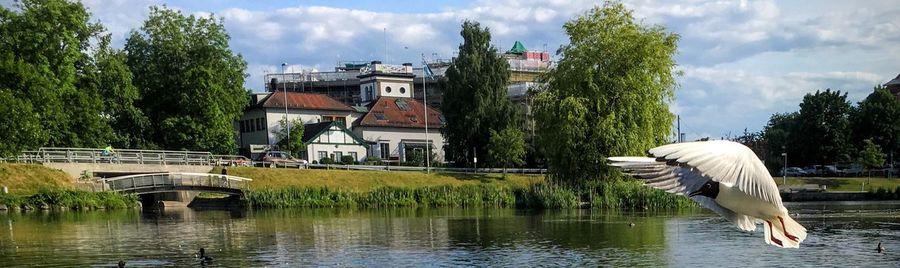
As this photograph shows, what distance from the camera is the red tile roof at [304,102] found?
102 m

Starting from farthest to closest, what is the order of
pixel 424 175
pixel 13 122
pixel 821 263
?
1. pixel 424 175
2. pixel 13 122
3. pixel 821 263

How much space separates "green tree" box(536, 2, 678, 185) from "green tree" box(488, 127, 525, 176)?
21874 mm

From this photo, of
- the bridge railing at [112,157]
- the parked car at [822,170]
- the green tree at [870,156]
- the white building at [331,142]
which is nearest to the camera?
the bridge railing at [112,157]

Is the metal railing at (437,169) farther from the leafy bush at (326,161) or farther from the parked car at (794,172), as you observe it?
the parked car at (794,172)

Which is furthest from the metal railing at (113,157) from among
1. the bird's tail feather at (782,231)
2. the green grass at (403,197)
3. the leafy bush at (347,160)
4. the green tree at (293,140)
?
the bird's tail feather at (782,231)

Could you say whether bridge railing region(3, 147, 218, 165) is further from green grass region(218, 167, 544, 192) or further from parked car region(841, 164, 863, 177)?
parked car region(841, 164, 863, 177)

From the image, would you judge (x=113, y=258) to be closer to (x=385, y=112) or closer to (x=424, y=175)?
(x=424, y=175)

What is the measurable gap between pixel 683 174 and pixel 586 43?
5117 cm

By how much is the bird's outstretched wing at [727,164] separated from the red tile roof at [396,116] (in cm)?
9506

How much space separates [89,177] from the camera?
63.9 metres

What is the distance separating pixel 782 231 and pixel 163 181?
55.9m

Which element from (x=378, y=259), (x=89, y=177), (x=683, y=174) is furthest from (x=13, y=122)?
(x=683, y=174)

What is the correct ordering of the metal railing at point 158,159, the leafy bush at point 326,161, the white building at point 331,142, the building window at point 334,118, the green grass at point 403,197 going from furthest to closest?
the building window at point 334,118 < the white building at point 331,142 < the leafy bush at point 326,161 < the metal railing at point 158,159 < the green grass at point 403,197

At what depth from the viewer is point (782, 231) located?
11266 millimetres
